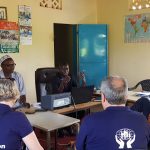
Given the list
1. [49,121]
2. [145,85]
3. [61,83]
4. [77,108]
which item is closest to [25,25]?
[61,83]

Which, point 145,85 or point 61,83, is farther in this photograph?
point 145,85

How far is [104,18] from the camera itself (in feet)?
20.6

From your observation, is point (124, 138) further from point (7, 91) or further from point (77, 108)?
point (77, 108)

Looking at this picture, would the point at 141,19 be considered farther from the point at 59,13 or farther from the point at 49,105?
the point at 49,105

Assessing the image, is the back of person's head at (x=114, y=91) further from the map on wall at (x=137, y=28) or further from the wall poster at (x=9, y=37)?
the map on wall at (x=137, y=28)

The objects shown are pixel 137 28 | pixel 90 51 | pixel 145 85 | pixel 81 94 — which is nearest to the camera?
pixel 81 94

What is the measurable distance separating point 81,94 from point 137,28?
2738mm

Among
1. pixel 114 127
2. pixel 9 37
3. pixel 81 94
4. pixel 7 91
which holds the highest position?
pixel 9 37

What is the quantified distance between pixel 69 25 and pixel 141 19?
5.23ft

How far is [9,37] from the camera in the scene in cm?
488

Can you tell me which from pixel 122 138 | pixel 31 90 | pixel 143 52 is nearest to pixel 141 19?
pixel 143 52

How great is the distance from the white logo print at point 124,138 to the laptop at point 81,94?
1779 millimetres

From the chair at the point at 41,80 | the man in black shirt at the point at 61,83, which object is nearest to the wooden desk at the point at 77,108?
the man in black shirt at the point at 61,83

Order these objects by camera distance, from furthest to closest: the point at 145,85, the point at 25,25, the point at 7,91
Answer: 1. the point at 145,85
2. the point at 25,25
3. the point at 7,91
